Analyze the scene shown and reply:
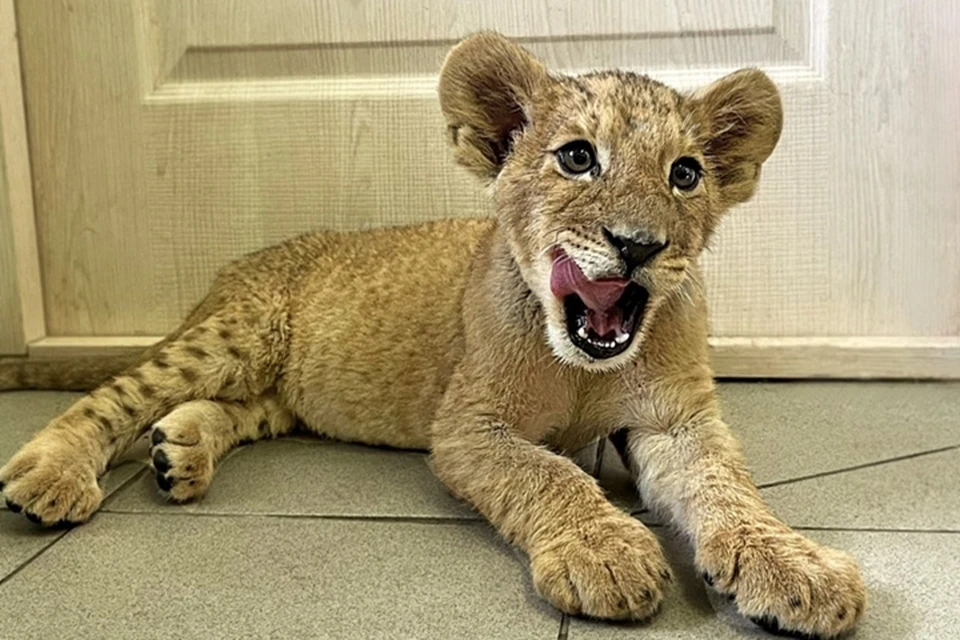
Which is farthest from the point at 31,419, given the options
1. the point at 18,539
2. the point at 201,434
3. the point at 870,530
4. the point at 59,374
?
the point at 870,530

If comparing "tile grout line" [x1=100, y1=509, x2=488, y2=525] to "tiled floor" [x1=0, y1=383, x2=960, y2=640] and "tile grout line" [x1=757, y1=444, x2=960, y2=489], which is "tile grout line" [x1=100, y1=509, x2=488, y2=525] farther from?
"tile grout line" [x1=757, y1=444, x2=960, y2=489]

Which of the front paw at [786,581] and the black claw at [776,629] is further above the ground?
the front paw at [786,581]

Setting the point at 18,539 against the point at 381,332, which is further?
the point at 381,332

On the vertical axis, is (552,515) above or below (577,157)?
below

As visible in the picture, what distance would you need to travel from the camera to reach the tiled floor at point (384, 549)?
116cm

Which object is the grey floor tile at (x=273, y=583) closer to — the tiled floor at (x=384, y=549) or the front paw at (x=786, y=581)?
the tiled floor at (x=384, y=549)

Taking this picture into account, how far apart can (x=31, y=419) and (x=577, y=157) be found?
1211 millimetres

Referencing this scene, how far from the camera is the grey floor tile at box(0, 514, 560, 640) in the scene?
3.80ft

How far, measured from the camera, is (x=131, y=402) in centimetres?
171

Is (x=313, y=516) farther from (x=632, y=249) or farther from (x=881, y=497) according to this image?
(x=881, y=497)

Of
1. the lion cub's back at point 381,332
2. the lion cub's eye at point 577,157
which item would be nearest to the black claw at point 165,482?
the lion cub's back at point 381,332

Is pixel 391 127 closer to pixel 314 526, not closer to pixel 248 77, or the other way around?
pixel 248 77

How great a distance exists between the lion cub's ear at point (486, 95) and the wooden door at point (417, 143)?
0.66m

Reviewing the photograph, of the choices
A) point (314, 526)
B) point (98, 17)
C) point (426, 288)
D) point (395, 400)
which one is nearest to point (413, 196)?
point (426, 288)
